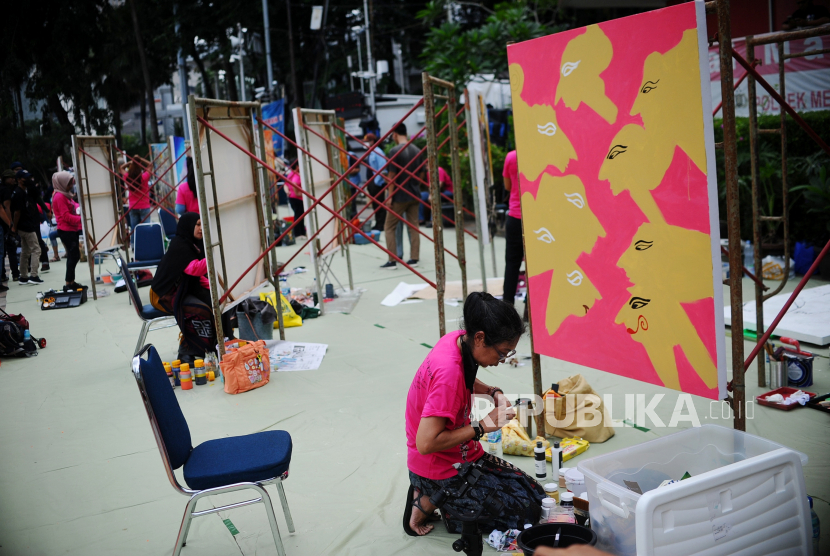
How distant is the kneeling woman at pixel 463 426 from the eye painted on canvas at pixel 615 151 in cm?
82

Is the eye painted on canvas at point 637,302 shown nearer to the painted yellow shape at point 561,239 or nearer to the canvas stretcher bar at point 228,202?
the painted yellow shape at point 561,239

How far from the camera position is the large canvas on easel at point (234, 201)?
4.89 m

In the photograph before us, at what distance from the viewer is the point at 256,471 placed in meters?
2.55

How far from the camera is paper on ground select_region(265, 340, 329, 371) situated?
16.9 feet

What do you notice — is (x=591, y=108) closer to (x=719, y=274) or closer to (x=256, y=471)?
(x=719, y=274)

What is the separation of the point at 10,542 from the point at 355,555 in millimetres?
1563

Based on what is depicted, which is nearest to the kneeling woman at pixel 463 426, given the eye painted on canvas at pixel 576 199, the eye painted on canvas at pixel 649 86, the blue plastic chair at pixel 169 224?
the eye painted on canvas at pixel 576 199

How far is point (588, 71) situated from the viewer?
2805 mm

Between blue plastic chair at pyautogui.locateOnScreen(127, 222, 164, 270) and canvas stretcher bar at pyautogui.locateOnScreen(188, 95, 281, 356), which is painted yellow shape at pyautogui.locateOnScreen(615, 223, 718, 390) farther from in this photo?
blue plastic chair at pyautogui.locateOnScreen(127, 222, 164, 270)

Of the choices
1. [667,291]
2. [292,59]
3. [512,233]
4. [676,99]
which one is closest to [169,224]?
[512,233]

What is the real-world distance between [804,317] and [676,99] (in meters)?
3.41

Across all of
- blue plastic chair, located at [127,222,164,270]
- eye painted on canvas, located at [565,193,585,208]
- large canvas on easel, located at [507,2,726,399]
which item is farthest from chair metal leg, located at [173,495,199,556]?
blue plastic chair, located at [127,222,164,270]

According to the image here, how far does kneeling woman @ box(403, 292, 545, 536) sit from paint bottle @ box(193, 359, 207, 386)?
263cm

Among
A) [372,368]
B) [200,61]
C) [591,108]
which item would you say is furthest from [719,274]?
[200,61]
